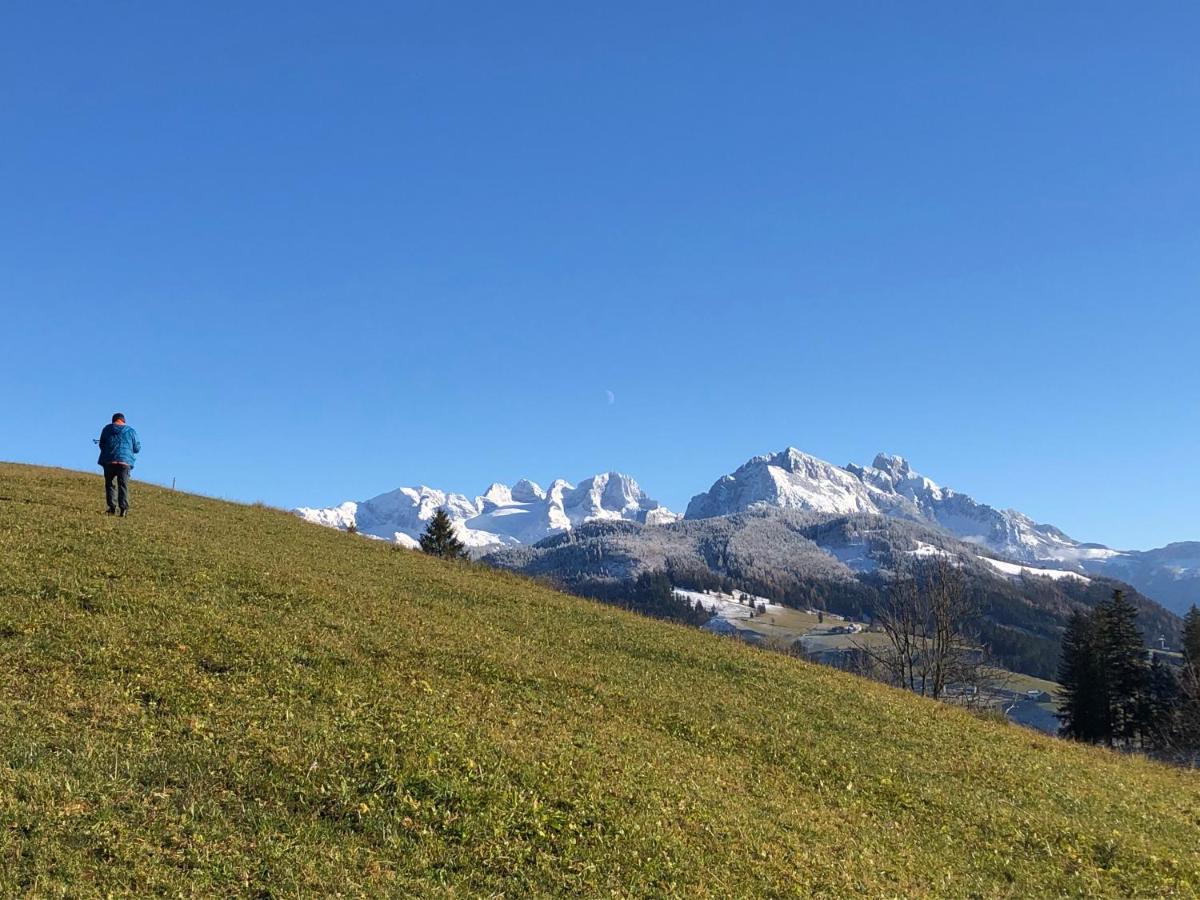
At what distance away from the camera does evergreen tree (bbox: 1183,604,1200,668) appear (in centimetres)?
8619

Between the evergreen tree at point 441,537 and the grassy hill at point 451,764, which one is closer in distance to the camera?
the grassy hill at point 451,764

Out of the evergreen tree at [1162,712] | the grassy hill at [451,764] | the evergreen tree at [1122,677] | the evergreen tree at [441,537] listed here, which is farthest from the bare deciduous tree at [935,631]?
the evergreen tree at [441,537]

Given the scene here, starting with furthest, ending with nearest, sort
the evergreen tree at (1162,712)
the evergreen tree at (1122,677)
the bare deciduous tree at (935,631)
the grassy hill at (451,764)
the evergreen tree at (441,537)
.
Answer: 1. the evergreen tree at (441,537)
2. the evergreen tree at (1122,677)
3. the evergreen tree at (1162,712)
4. the bare deciduous tree at (935,631)
5. the grassy hill at (451,764)

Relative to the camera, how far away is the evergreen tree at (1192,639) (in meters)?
86.2

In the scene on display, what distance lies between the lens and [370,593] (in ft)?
83.9

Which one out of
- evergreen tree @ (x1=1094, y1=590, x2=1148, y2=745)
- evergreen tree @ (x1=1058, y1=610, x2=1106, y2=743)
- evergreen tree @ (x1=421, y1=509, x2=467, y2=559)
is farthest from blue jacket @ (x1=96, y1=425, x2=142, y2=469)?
evergreen tree @ (x1=1094, y1=590, x2=1148, y2=745)

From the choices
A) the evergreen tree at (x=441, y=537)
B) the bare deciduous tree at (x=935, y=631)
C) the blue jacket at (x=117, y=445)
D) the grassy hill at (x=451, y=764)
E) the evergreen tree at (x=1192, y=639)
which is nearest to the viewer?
the grassy hill at (x=451, y=764)

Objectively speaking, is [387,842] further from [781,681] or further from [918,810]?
[781,681]

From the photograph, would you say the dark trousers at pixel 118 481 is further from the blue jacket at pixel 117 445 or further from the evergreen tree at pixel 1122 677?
the evergreen tree at pixel 1122 677

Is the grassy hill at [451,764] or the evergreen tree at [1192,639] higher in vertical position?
the grassy hill at [451,764]

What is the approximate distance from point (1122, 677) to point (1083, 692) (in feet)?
13.8

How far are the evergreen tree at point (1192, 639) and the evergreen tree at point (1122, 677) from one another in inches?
309

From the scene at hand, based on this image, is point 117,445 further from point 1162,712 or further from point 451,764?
point 1162,712

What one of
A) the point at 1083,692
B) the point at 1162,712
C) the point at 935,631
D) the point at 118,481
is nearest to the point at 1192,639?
the point at 1162,712
